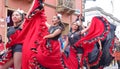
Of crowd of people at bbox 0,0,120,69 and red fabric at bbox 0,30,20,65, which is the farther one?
red fabric at bbox 0,30,20,65

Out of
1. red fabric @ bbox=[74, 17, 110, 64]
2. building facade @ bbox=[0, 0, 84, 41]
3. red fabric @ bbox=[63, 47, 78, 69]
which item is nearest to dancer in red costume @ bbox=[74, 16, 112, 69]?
red fabric @ bbox=[74, 17, 110, 64]

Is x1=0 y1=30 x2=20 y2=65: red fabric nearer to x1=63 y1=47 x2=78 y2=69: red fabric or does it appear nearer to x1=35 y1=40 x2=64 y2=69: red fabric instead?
x1=35 y1=40 x2=64 y2=69: red fabric

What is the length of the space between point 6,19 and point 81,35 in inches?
293

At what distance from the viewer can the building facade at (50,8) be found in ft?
49.1

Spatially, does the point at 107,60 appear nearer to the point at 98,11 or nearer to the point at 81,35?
the point at 81,35

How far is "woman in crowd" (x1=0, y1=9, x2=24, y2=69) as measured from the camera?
5484 millimetres

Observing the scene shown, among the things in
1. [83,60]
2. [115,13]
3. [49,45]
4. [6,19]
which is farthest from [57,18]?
[115,13]

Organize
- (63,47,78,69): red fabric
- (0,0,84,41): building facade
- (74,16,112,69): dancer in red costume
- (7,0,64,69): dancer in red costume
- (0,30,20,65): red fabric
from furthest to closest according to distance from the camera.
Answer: (0,0,84,41): building facade < (74,16,112,69): dancer in red costume < (63,47,78,69): red fabric < (0,30,20,65): red fabric < (7,0,64,69): dancer in red costume

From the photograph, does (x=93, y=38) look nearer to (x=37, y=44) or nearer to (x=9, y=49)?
(x=37, y=44)

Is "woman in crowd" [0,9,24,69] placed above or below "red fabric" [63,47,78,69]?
above

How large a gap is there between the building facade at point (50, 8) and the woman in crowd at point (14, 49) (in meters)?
9.08

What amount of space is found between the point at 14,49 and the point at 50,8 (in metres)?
13.5

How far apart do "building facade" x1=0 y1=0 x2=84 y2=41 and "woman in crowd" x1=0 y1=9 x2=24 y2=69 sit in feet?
29.8

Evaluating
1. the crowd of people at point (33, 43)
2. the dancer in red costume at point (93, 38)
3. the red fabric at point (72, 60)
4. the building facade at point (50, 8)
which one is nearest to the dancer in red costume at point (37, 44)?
the crowd of people at point (33, 43)
